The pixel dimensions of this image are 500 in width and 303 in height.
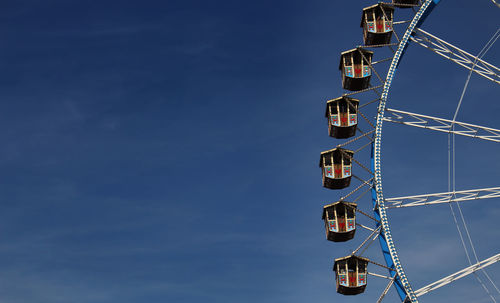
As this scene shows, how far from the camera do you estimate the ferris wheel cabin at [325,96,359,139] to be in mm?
32312

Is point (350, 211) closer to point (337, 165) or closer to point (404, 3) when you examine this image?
point (337, 165)

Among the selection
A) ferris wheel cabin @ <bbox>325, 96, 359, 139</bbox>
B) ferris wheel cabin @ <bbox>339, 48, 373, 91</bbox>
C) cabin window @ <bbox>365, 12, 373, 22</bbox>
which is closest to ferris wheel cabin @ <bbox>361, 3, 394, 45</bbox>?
cabin window @ <bbox>365, 12, 373, 22</bbox>

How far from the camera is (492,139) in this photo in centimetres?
2720

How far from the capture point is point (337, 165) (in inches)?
1238

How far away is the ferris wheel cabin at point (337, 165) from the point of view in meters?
31.4

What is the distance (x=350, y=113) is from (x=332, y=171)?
2920 mm

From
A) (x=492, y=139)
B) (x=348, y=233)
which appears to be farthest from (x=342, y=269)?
(x=492, y=139)

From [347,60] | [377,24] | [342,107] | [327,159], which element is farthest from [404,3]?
[327,159]

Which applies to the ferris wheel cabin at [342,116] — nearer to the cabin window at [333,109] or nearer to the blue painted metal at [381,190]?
the cabin window at [333,109]

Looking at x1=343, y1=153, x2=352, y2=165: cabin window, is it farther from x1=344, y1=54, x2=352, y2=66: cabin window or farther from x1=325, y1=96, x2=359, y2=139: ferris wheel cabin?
x1=344, y1=54, x2=352, y2=66: cabin window

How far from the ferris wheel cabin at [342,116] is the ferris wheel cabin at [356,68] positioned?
3.58 ft

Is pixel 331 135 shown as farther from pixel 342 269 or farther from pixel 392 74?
pixel 342 269

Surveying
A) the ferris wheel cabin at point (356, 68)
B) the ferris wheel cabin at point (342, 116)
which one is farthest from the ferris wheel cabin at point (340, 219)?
the ferris wheel cabin at point (356, 68)

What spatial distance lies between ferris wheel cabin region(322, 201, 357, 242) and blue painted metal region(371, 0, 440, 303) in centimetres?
170
